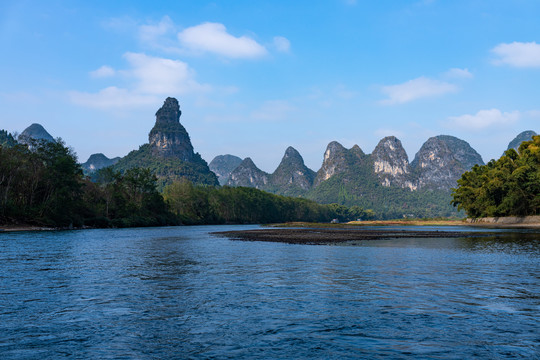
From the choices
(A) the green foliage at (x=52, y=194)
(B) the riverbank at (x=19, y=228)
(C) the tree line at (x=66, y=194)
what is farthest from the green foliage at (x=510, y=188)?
(B) the riverbank at (x=19, y=228)

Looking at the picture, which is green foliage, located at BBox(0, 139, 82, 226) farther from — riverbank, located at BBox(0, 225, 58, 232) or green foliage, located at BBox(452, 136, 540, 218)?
green foliage, located at BBox(452, 136, 540, 218)

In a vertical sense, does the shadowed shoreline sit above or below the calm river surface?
below

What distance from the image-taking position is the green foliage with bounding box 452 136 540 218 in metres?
99.9

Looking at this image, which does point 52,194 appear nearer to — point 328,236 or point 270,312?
point 328,236

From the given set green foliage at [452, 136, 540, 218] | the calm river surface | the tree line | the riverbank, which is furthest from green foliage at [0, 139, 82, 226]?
green foliage at [452, 136, 540, 218]

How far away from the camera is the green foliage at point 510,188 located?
9988 cm

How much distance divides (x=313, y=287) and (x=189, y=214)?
149m

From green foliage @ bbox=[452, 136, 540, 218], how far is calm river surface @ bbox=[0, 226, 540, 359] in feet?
291

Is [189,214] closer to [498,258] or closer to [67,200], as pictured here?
[67,200]

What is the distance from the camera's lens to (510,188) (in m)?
103

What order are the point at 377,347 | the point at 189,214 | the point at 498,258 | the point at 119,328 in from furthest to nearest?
the point at 189,214
the point at 498,258
the point at 119,328
the point at 377,347

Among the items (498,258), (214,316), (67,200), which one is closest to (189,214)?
(67,200)

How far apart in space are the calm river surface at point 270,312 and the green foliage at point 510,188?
88.6 meters

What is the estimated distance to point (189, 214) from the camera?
164m
